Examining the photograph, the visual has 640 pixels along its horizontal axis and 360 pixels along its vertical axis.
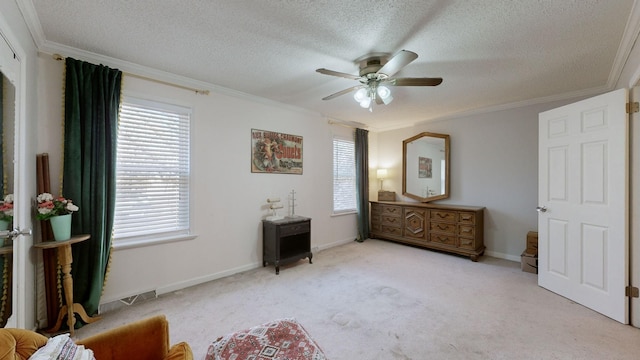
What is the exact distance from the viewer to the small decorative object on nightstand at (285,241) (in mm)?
3475

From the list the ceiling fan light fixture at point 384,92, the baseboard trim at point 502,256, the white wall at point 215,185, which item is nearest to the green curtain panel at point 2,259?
the white wall at point 215,185

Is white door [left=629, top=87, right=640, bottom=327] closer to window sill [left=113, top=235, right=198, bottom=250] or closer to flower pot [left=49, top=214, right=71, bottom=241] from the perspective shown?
window sill [left=113, top=235, right=198, bottom=250]

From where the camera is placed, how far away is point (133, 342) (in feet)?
4.08

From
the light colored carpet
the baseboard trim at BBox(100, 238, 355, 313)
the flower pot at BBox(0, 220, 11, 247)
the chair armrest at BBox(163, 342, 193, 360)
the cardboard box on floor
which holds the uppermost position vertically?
the flower pot at BBox(0, 220, 11, 247)

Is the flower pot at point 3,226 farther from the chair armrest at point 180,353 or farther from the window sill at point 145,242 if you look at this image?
the chair armrest at point 180,353

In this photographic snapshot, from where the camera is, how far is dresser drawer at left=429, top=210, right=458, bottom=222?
162 inches

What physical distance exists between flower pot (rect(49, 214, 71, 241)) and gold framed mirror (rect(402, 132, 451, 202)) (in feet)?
16.4

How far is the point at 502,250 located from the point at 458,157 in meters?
1.69

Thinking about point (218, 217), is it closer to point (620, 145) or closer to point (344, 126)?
point (344, 126)

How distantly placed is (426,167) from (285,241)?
3.07 metres

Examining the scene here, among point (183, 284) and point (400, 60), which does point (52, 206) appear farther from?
point (400, 60)

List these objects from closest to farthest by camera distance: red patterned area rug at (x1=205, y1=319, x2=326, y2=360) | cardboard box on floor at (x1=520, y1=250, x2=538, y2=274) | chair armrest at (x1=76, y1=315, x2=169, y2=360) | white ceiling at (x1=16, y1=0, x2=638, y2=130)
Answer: chair armrest at (x1=76, y1=315, x2=169, y2=360) → red patterned area rug at (x1=205, y1=319, x2=326, y2=360) → white ceiling at (x1=16, y1=0, x2=638, y2=130) → cardboard box on floor at (x1=520, y1=250, x2=538, y2=274)

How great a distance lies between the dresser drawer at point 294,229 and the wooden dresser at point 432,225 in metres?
1.97

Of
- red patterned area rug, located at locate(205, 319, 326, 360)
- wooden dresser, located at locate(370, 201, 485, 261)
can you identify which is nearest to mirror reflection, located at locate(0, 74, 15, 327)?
red patterned area rug, located at locate(205, 319, 326, 360)
